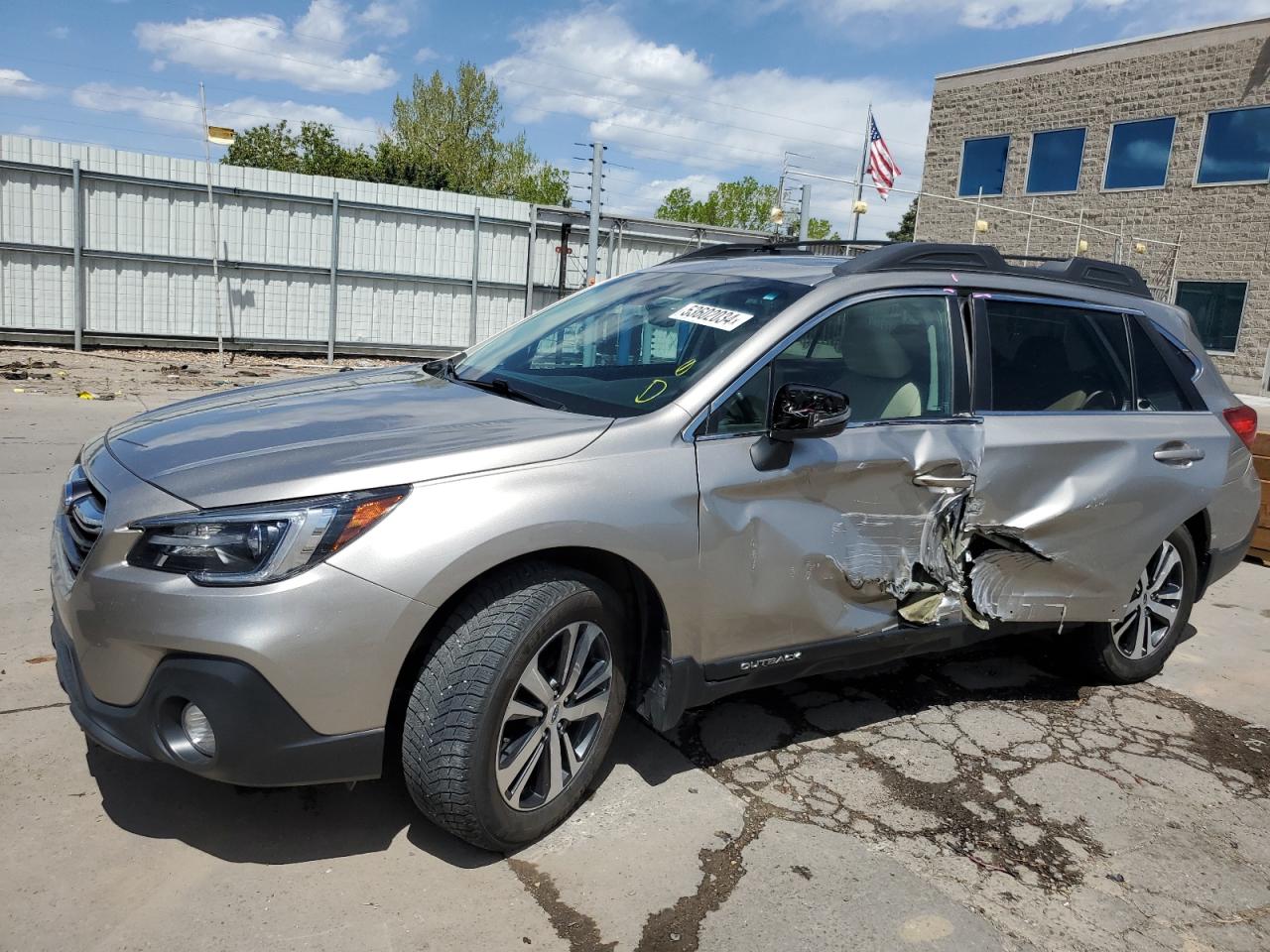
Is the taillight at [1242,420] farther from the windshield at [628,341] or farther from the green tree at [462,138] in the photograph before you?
the green tree at [462,138]

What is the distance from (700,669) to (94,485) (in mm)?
1839

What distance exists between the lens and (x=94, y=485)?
266 cm

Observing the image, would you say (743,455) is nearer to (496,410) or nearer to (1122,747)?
(496,410)

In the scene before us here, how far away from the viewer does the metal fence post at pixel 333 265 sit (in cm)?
1538

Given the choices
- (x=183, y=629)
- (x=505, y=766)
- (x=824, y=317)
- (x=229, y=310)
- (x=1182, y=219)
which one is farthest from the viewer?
(x=1182, y=219)

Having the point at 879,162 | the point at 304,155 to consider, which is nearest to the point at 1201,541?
the point at 879,162

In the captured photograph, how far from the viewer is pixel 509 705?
8.48 ft

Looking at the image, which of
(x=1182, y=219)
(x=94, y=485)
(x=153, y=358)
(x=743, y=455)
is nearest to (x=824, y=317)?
(x=743, y=455)

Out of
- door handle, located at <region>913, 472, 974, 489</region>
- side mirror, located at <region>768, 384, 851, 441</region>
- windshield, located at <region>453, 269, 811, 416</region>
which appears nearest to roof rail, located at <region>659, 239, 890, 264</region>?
windshield, located at <region>453, 269, 811, 416</region>

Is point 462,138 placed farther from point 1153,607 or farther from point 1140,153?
point 1153,607

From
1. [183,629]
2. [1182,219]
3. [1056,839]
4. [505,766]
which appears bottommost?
[1056,839]

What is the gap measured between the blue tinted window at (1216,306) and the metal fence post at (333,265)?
18233 mm

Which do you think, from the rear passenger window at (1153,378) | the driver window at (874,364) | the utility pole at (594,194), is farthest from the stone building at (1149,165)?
the driver window at (874,364)

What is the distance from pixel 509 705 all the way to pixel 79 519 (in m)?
1.29
